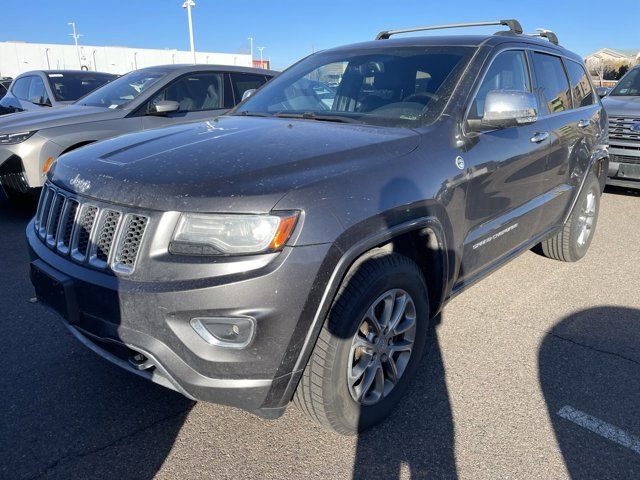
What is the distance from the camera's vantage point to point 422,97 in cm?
295

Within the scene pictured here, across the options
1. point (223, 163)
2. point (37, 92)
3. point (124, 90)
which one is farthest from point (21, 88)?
point (223, 163)

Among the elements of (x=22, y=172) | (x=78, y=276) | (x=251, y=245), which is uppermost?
(x=251, y=245)

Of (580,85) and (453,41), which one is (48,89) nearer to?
(453,41)

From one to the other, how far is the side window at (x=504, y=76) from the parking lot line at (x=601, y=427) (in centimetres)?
165

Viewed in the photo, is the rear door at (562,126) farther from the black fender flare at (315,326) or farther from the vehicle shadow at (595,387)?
the black fender flare at (315,326)

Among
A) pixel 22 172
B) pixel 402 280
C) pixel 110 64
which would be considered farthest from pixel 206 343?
pixel 110 64

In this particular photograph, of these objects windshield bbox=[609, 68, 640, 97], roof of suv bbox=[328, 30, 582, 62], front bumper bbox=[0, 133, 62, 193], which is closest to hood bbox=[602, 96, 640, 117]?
windshield bbox=[609, 68, 640, 97]

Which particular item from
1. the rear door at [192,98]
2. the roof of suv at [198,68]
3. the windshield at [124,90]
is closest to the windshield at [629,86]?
the roof of suv at [198,68]

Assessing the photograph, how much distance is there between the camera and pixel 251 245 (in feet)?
6.23

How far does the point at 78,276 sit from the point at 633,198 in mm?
7958

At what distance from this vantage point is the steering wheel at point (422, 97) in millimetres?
2895

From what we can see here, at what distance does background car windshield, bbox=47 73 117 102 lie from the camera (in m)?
8.04

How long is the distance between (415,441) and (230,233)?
1352mm

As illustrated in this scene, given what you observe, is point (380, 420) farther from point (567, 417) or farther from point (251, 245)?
point (251, 245)
